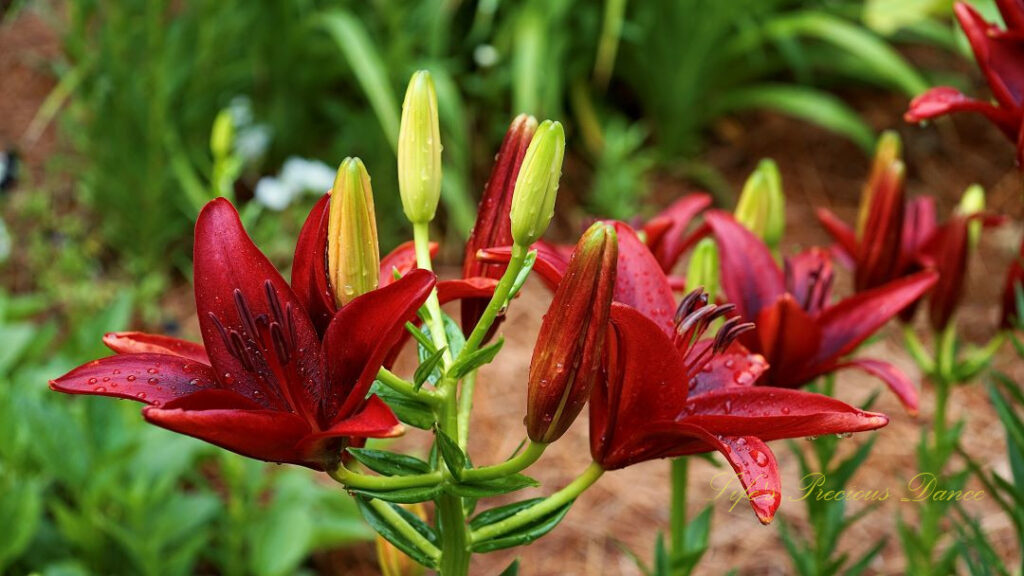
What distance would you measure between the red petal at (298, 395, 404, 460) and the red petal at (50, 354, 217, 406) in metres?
0.07

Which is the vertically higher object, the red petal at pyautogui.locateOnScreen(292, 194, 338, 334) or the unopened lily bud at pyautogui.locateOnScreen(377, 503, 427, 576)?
the red petal at pyautogui.locateOnScreen(292, 194, 338, 334)

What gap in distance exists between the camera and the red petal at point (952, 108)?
0.73 meters

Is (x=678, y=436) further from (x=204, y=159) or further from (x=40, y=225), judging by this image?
(x=40, y=225)

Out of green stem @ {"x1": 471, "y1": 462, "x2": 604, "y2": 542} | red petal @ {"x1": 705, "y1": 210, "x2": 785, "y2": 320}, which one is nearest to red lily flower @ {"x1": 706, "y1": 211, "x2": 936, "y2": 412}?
red petal @ {"x1": 705, "y1": 210, "x2": 785, "y2": 320}

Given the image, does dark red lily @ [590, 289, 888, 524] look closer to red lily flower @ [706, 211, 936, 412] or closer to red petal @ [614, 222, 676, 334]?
red petal @ [614, 222, 676, 334]

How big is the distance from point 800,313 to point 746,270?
0.07 m

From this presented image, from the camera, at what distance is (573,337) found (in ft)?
1.72

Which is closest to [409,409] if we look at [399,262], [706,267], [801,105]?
[399,262]

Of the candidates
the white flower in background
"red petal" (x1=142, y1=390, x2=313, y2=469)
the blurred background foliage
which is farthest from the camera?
the white flower in background

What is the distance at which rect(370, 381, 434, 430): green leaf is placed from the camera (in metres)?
0.57

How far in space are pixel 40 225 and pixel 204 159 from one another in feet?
1.25

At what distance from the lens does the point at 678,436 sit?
582 mm

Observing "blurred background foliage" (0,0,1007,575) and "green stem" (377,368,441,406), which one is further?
"blurred background foliage" (0,0,1007,575)

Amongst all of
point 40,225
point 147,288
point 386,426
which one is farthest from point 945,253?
point 40,225
